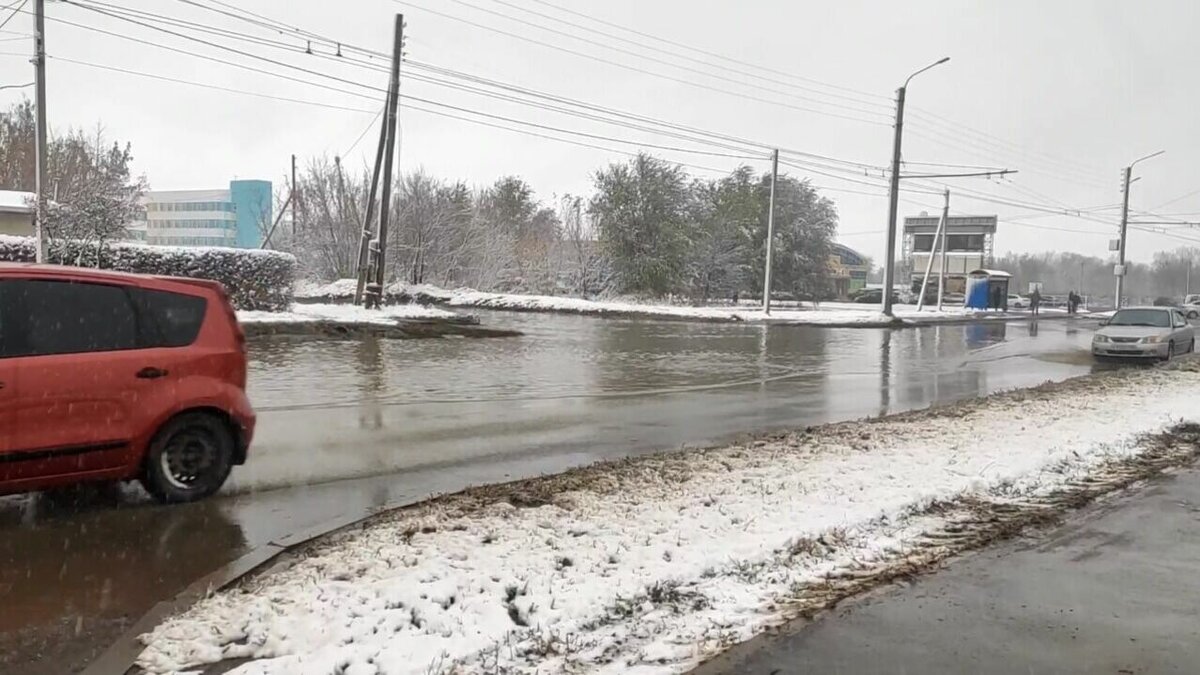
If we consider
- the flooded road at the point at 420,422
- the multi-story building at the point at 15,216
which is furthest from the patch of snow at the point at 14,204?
the flooded road at the point at 420,422

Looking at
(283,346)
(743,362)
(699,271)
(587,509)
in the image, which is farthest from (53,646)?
(699,271)

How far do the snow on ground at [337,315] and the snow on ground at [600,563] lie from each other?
656 inches

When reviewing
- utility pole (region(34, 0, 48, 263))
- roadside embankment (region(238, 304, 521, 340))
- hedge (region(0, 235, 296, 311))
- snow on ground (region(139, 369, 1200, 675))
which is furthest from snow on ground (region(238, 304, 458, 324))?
snow on ground (region(139, 369, 1200, 675))

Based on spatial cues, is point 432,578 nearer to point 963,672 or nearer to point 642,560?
point 642,560

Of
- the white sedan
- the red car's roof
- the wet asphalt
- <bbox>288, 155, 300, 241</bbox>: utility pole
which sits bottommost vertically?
the wet asphalt

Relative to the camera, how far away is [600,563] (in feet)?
17.2

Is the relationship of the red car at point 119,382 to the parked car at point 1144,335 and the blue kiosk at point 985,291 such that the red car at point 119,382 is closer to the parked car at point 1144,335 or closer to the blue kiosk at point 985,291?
the parked car at point 1144,335

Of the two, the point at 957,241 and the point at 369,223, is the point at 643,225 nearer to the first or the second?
the point at 369,223

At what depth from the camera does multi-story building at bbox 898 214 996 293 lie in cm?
8800

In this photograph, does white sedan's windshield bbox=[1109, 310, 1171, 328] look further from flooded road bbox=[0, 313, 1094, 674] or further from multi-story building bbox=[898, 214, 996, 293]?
multi-story building bbox=[898, 214, 996, 293]

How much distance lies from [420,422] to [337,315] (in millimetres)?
14547

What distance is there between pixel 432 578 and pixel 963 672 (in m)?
2.66

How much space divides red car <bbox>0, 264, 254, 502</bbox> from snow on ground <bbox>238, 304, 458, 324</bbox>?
15637 mm

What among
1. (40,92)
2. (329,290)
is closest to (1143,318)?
(40,92)
